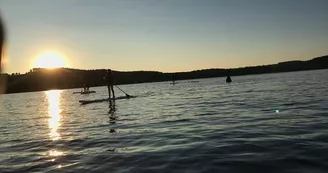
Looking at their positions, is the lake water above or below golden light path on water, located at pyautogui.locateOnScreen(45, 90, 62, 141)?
above

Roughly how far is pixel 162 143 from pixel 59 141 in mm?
5145

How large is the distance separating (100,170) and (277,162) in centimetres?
480

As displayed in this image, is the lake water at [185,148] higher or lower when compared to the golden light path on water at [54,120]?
higher

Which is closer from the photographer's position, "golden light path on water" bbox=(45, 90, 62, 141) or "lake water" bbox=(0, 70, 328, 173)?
"lake water" bbox=(0, 70, 328, 173)

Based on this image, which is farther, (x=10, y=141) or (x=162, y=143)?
(x=10, y=141)

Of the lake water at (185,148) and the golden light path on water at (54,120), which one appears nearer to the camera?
the lake water at (185,148)

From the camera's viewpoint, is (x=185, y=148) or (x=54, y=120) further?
(x=54, y=120)

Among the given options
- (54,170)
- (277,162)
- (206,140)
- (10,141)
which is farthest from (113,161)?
(10,141)

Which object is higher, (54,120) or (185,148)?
(185,148)

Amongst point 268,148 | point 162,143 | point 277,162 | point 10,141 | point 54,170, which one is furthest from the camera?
point 10,141

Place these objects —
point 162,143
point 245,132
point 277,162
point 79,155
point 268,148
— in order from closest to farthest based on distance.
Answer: point 277,162, point 268,148, point 79,155, point 162,143, point 245,132

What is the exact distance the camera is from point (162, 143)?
12070 millimetres

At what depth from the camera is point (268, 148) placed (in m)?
10.1

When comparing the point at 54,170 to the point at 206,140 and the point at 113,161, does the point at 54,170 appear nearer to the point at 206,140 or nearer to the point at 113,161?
the point at 113,161
